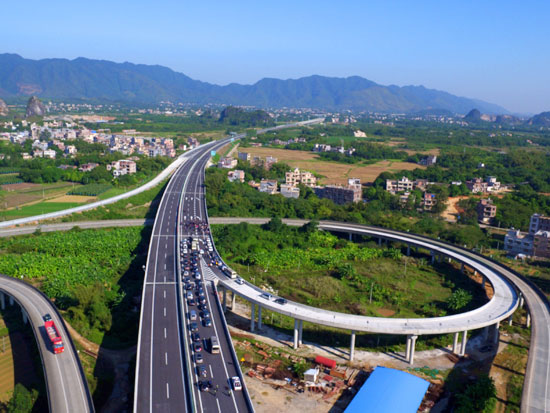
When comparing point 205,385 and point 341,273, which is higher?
point 205,385

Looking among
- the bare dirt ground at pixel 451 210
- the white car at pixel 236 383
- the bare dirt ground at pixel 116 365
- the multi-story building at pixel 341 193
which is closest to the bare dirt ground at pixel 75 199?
the multi-story building at pixel 341 193

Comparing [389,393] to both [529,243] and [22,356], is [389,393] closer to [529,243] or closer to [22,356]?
[22,356]

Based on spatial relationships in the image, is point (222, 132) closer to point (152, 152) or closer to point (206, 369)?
point (152, 152)

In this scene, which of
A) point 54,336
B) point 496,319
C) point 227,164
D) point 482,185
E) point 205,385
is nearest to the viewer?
point 205,385

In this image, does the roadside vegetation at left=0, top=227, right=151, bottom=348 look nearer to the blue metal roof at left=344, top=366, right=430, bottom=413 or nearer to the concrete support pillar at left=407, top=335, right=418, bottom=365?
the blue metal roof at left=344, top=366, right=430, bottom=413

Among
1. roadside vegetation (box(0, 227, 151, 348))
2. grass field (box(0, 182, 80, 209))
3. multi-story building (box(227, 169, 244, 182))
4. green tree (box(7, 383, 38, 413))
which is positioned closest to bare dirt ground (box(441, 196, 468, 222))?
multi-story building (box(227, 169, 244, 182))

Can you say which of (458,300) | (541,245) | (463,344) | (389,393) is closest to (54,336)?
(389,393)
